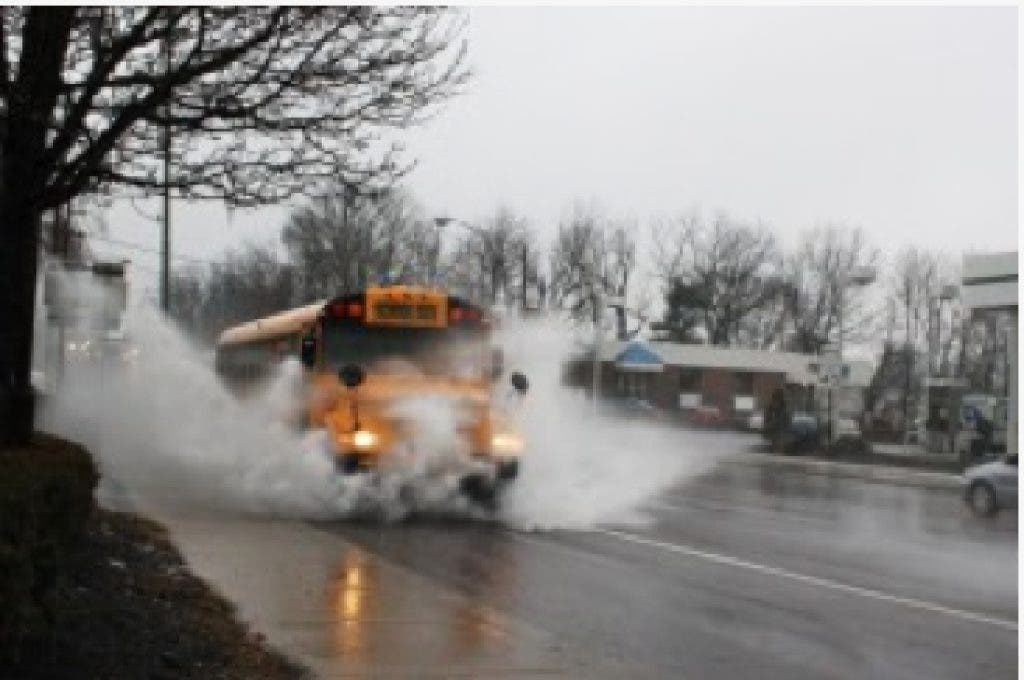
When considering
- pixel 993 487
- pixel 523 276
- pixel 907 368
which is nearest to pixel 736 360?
pixel 907 368

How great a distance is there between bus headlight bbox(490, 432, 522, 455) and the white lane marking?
56.5 inches

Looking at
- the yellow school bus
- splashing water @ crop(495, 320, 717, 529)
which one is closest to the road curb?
splashing water @ crop(495, 320, 717, 529)

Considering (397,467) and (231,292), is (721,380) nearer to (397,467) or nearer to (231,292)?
(231,292)

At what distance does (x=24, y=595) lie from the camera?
19.3ft

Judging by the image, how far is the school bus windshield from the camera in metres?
17.1

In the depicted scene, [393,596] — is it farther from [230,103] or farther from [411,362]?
[411,362]

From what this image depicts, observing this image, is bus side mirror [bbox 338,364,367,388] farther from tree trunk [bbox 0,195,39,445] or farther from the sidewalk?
the sidewalk

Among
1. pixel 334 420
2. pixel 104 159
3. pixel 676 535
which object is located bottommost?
pixel 676 535

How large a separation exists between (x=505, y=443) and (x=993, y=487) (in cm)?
1019

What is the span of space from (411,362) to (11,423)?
7.07 metres

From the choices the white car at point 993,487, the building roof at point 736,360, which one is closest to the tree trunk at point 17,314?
the white car at point 993,487

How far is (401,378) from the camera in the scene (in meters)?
17.1

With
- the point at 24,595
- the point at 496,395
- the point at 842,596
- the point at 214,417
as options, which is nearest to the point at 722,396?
the point at 214,417

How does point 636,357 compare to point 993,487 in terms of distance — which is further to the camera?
point 636,357
